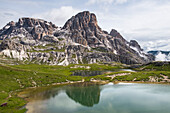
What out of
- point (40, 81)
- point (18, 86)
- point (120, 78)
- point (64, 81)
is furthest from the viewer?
point (120, 78)

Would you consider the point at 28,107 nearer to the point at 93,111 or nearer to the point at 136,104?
the point at 93,111

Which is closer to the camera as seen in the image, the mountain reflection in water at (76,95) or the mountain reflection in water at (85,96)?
the mountain reflection in water at (85,96)

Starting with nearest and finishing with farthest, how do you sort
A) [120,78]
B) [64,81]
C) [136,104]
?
1. [136,104]
2. [64,81]
3. [120,78]

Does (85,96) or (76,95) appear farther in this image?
(76,95)

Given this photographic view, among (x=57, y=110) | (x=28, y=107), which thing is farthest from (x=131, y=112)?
(x=28, y=107)

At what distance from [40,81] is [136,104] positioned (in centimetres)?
7773

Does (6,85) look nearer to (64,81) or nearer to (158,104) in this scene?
(64,81)

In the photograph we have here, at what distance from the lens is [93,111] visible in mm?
49312

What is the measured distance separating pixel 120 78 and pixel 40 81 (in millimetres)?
75526

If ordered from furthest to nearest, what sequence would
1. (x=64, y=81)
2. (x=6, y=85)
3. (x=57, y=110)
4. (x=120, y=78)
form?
(x=120, y=78)
(x=64, y=81)
(x=6, y=85)
(x=57, y=110)

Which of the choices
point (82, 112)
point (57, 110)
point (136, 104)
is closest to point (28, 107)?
point (57, 110)

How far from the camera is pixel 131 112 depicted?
4653 centimetres

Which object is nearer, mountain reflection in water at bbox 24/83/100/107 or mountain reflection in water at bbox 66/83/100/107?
mountain reflection in water at bbox 66/83/100/107

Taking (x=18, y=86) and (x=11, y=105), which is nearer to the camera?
(x=11, y=105)
